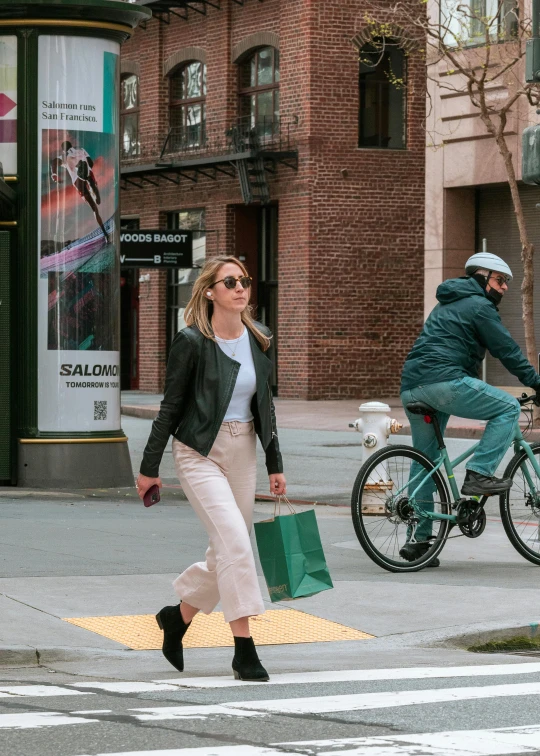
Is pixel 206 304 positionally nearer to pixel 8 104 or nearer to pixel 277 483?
pixel 277 483

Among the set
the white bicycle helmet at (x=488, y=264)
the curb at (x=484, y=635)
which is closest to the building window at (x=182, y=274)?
the white bicycle helmet at (x=488, y=264)

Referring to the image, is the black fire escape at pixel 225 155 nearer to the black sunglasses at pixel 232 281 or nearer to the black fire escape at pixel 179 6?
the black fire escape at pixel 179 6

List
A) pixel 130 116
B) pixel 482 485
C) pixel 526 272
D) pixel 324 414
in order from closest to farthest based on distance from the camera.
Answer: pixel 482 485 < pixel 526 272 < pixel 324 414 < pixel 130 116

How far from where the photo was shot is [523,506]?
9.82 m

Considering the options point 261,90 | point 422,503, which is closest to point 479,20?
point 261,90

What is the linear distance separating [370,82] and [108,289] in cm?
2072

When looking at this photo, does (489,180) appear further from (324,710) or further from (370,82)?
(324,710)

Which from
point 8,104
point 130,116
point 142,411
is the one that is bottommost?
point 142,411

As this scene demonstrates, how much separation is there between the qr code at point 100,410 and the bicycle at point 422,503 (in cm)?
486

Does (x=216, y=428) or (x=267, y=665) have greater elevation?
(x=216, y=428)

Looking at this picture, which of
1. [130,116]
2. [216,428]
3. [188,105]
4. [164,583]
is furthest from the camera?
[130,116]

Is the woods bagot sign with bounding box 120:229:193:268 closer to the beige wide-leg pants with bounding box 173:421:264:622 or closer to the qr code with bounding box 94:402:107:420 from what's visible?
the qr code with bounding box 94:402:107:420

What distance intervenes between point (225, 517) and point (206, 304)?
97 centimetres

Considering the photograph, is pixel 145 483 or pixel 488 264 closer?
pixel 145 483
